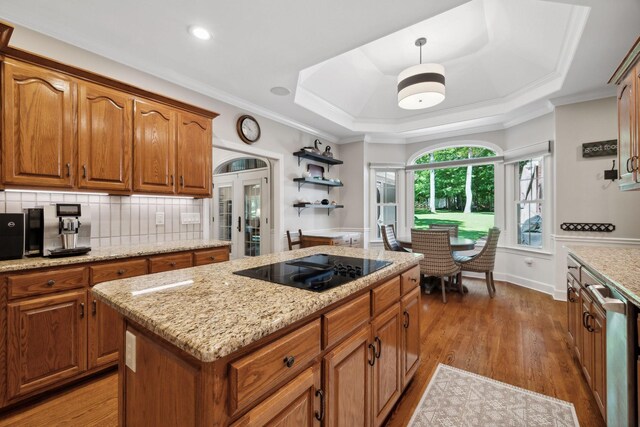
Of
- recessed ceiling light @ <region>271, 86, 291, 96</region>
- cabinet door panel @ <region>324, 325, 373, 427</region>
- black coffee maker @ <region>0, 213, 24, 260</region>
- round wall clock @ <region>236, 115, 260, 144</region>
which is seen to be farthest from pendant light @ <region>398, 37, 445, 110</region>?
black coffee maker @ <region>0, 213, 24, 260</region>

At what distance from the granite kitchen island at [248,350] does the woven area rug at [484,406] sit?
1.34 feet

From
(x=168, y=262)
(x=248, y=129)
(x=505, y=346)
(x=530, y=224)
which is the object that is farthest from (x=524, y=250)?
(x=168, y=262)

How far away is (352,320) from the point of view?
4.01 feet

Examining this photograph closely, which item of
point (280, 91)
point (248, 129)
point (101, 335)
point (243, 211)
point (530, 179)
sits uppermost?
point (280, 91)

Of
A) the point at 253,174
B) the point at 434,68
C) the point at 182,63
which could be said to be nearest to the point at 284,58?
the point at 182,63

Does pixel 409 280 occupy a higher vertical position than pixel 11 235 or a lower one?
lower

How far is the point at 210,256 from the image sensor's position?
108 inches

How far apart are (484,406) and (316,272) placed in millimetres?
1437

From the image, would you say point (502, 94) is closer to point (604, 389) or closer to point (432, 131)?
point (432, 131)

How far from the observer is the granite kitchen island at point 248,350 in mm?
728

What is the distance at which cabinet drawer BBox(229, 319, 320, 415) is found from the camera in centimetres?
73

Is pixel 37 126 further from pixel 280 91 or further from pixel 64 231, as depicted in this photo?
pixel 280 91

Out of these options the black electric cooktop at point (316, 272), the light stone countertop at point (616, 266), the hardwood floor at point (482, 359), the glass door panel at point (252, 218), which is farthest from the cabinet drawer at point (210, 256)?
the light stone countertop at point (616, 266)

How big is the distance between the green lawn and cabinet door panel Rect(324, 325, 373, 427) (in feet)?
15.4
